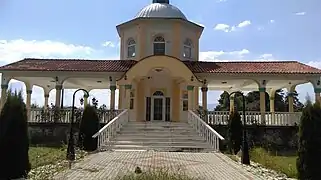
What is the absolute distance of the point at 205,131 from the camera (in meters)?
19.5

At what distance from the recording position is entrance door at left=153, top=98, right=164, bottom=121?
26.5 meters

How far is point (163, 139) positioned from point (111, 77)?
744 cm

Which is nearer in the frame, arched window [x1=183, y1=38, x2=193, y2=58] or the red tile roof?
the red tile roof

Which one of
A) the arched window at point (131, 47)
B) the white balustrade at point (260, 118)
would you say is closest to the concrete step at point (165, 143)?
the white balustrade at point (260, 118)

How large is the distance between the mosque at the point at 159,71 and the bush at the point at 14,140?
43.3 feet

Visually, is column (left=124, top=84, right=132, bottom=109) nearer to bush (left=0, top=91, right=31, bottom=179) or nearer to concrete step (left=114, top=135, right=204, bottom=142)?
concrete step (left=114, top=135, right=204, bottom=142)

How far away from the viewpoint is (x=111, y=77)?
82.7ft

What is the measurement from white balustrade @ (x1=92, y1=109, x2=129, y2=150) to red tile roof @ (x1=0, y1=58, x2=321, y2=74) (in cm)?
451

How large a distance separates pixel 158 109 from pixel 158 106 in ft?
0.68

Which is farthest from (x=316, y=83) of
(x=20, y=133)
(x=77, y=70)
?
(x=20, y=133)

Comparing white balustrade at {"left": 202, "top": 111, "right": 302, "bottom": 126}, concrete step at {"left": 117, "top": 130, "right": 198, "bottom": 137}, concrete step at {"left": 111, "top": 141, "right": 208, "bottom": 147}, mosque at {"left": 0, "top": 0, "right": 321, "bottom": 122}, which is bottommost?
concrete step at {"left": 111, "top": 141, "right": 208, "bottom": 147}

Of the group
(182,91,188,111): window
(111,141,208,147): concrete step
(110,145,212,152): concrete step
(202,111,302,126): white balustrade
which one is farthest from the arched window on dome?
(110,145,212,152): concrete step

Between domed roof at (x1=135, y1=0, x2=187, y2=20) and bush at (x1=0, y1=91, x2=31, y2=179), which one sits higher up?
domed roof at (x1=135, y1=0, x2=187, y2=20)

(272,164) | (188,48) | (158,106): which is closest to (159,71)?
(158,106)
